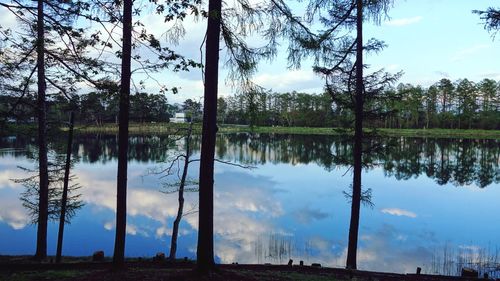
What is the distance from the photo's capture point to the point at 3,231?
71.2 feet

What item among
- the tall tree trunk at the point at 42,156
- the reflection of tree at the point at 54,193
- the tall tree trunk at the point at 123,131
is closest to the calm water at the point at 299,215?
the reflection of tree at the point at 54,193

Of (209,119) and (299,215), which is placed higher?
(209,119)

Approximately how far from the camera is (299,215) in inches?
1043

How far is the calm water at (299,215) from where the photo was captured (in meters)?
19.2

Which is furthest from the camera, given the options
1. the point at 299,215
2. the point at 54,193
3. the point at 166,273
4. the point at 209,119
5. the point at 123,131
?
the point at 299,215

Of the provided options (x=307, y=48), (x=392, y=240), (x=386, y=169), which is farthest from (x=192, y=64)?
(x=386, y=169)

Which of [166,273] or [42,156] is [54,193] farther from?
[166,273]

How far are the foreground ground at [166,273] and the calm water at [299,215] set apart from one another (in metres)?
4.97

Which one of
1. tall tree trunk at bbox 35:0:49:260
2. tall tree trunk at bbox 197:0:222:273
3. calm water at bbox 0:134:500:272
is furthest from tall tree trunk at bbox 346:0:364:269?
tall tree trunk at bbox 35:0:49:260

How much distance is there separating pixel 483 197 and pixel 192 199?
909 inches

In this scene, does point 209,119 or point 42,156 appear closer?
point 209,119

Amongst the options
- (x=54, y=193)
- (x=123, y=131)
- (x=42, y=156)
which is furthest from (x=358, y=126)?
(x=54, y=193)

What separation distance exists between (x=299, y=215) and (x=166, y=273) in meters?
18.6

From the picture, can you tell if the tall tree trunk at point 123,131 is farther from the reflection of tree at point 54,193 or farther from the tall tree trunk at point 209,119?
the reflection of tree at point 54,193
